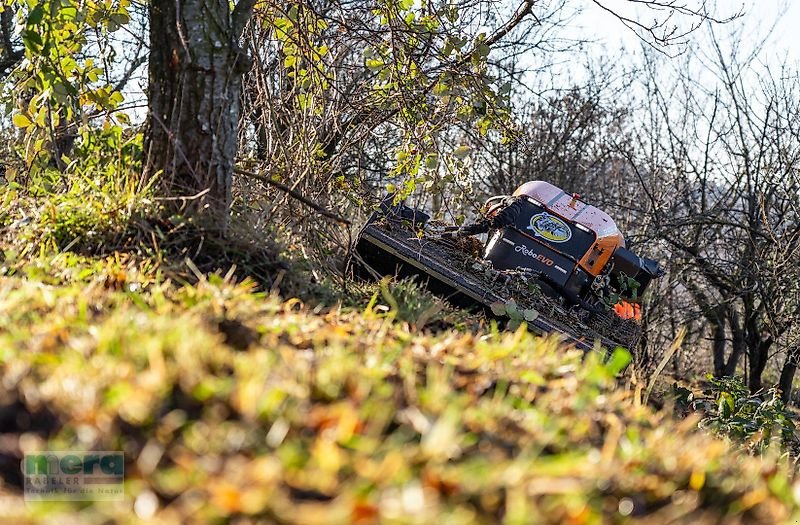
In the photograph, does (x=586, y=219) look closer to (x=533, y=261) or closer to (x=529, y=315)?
(x=533, y=261)

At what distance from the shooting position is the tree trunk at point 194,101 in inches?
189

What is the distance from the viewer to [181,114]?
483cm

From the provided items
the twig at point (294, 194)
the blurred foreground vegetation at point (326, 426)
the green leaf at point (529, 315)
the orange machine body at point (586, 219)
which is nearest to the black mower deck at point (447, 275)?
the green leaf at point (529, 315)

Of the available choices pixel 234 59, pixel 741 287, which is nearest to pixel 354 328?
pixel 234 59

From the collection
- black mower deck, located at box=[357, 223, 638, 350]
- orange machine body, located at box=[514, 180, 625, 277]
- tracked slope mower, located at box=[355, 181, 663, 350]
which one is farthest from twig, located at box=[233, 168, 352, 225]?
orange machine body, located at box=[514, 180, 625, 277]

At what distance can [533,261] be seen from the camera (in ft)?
30.7

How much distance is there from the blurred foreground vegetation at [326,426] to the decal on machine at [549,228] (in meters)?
6.42

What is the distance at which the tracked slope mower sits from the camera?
7910 mm

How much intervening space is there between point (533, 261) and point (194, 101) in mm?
5206

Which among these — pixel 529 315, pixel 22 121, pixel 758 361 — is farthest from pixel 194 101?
pixel 758 361

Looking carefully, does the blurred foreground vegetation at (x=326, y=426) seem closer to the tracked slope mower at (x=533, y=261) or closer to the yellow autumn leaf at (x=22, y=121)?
the yellow autumn leaf at (x=22, y=121)

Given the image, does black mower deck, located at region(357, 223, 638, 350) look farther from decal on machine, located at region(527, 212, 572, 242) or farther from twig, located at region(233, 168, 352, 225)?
twig, located at region(233, 168, 352, 225)

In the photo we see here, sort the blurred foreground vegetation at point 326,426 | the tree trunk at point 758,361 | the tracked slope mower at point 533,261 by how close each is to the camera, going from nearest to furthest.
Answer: the blurred foreground vegetation at point 326,426, the tracked slope mower at point 533,261, the tree trunk at point 758,361

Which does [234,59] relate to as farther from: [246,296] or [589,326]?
[589,326]
